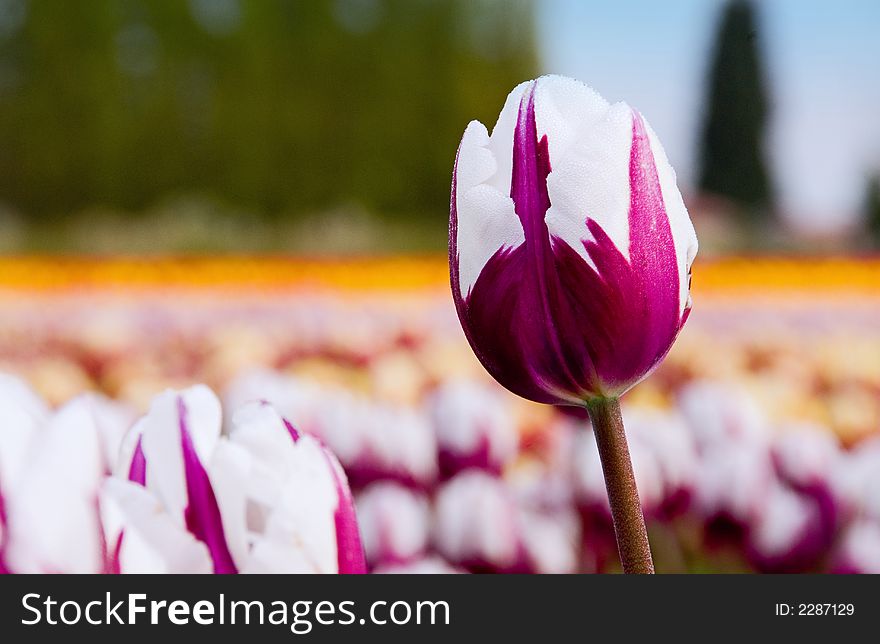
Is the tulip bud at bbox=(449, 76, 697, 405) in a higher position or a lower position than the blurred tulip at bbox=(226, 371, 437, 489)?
lower

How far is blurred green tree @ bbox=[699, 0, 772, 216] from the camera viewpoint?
12102mm

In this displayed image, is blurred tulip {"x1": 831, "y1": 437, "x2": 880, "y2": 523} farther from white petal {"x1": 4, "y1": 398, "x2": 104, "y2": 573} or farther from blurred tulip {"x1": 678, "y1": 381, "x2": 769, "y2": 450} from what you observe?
white petal {"x1": 4, "y1": 398, "x2": 104, "y2": 573}

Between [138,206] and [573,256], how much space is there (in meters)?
11.8

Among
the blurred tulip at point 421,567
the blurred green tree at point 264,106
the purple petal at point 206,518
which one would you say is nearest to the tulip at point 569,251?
the purple petal at point 206,518

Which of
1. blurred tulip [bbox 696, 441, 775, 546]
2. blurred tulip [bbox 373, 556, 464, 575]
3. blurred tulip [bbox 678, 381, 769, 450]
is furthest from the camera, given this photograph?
blurred tulip [bbox 678, 381, 769, 450]

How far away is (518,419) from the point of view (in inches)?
71.4

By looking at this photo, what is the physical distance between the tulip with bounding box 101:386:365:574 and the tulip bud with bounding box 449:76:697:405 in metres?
0.08

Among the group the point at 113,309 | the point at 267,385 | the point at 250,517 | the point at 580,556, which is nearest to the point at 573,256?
the point at 250,517

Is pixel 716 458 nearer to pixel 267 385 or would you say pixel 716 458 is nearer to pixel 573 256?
pixel 267 385

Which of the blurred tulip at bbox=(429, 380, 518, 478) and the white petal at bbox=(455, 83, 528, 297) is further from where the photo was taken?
the blurred tulip at bbox=(429, 380, 518, 478)

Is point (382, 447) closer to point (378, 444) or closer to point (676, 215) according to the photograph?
point (378, 444)

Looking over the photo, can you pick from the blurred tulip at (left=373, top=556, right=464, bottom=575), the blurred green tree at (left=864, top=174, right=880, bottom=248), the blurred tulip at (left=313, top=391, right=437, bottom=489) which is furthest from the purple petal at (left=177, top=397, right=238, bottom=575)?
the blurred green tree at (left=864, top=174, right=880, bottom=248)

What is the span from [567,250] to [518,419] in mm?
1436
